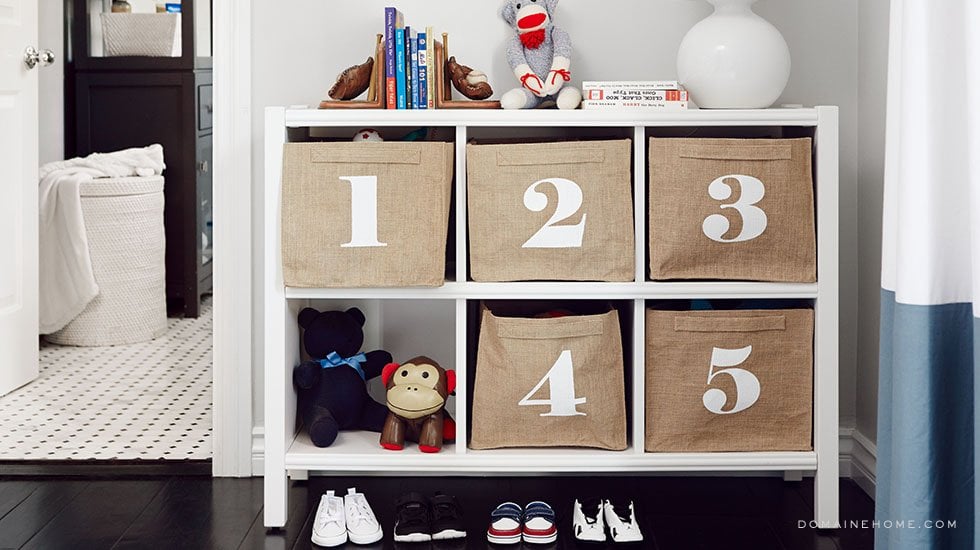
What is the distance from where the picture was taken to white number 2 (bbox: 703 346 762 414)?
2.15 meters

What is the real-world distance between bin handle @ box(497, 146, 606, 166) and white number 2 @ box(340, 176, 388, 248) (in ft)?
0.84

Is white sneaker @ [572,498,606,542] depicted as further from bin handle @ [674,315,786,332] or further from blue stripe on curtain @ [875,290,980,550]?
blue stripe on curtain @ [875,290,980,550]

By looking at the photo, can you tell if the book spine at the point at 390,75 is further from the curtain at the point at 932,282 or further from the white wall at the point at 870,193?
the curtain at the point at 932,282

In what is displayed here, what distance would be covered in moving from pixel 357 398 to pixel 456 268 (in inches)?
15.3

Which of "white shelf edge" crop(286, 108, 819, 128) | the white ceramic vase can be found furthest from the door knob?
the white ceramic vase

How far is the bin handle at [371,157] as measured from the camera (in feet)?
6.86

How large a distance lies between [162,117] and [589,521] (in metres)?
2.77

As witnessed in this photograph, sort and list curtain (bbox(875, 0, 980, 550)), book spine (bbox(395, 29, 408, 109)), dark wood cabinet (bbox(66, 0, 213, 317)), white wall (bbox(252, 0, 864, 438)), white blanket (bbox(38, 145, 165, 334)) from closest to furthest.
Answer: curtain (bbox(875, 0, 980, 550)), book spine (bbox(395, 29, 408, 109)), white wall (bbox(252, 0, 864, 438)), white blanket (bbox(38, 145, 165, 334)), dark wood cabinet (bbox(66, 0, 213, 317))

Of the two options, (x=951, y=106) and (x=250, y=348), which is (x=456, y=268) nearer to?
(x=250, y=348)

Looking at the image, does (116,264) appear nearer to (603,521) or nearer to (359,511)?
(359,511)

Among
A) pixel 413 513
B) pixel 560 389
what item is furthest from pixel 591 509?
pixel 413 513

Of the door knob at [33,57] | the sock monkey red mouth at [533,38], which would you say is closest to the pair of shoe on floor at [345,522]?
the sock monkey red mouth at [533,38]

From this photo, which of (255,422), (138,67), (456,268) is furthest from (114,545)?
(138,67)

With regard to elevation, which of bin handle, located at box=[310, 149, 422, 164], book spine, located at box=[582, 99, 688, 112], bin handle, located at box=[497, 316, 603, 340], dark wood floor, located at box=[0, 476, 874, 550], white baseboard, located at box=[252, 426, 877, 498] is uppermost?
book spine, located at box=[582, 99, 688, 112]
